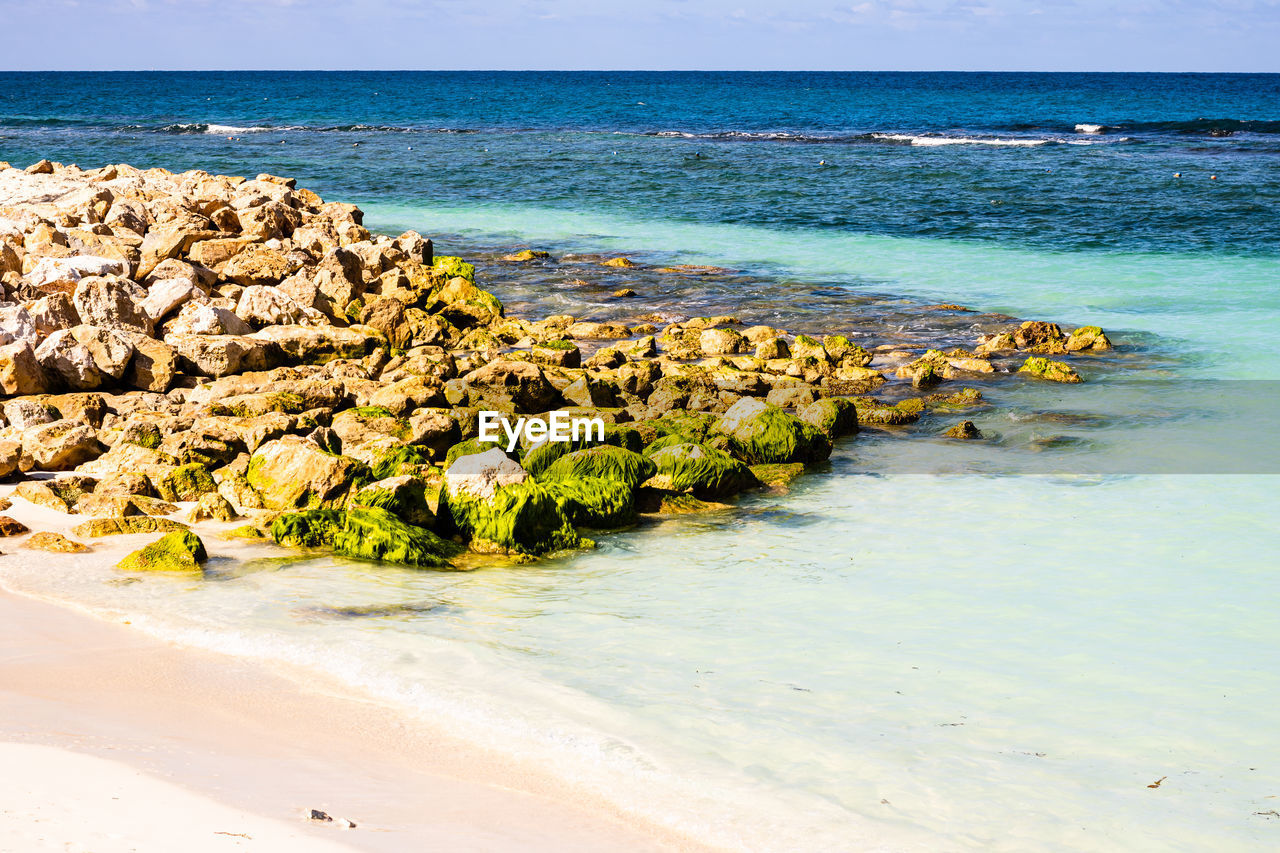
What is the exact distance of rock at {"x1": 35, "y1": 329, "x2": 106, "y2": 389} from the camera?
9758 millimetres

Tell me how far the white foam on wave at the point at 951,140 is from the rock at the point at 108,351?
3670cm

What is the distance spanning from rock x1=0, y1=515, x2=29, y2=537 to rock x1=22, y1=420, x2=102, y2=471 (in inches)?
50.5

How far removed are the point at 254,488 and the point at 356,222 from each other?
32.0 ft

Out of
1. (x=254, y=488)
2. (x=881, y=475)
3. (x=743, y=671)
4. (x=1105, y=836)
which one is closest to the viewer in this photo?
(x=1105, y=836)

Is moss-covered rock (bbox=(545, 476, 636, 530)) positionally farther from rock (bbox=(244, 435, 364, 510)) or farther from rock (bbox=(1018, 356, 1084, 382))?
rock (bbox=(1018, 356, 1084, 382))

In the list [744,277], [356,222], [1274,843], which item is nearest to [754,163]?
[744,277]

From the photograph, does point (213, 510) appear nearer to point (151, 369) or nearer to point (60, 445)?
point (60, 445)

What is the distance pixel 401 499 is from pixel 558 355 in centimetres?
443

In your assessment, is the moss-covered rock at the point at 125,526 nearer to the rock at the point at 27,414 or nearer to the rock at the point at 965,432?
the rock at the point at 27,414

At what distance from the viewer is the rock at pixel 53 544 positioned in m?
6.88

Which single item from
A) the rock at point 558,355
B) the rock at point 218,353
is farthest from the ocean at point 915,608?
the rock at point 218,353

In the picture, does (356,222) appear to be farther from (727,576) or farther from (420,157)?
(420,157)

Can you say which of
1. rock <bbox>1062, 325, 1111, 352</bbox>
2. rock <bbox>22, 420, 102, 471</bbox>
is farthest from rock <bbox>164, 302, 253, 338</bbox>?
rock <bbox>1062, 325, 1111, 352</bbox>

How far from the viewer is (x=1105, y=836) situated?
4.48 m
